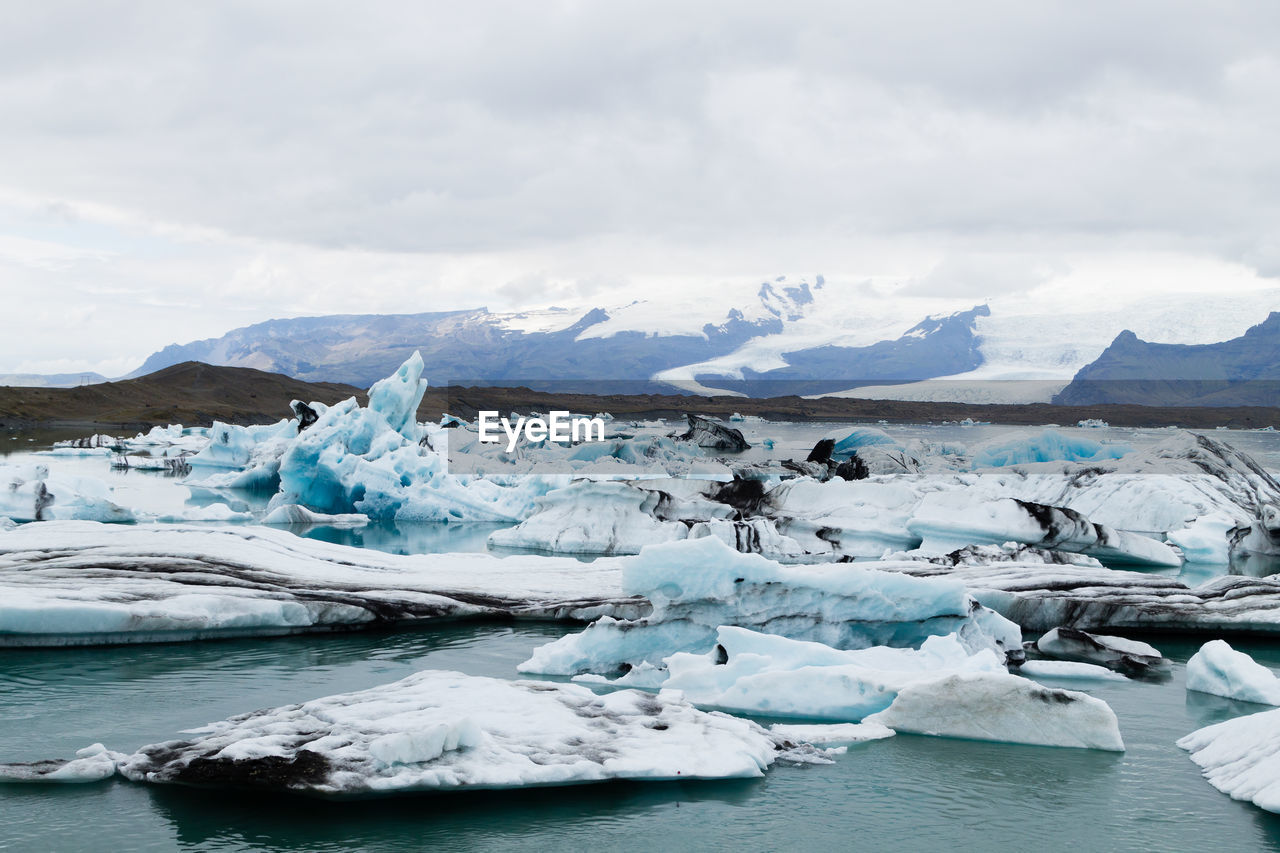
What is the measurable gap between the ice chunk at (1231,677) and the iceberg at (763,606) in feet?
5.22

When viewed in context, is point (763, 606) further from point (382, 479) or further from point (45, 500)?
point (382, 479)

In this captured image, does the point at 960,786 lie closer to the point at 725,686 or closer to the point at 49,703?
the point at 725,686

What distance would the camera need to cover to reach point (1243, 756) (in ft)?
22.1

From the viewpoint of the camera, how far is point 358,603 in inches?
433

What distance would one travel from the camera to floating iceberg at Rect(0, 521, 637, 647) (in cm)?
966

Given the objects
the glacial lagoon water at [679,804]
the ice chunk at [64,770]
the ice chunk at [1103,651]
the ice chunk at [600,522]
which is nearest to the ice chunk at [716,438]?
the ice chunk at [600,522]

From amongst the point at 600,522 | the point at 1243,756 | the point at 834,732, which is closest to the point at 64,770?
the point at 834,732

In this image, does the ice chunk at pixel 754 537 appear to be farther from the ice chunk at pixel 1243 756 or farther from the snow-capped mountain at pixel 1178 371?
the snow-capped mountain at pixel 1178 371

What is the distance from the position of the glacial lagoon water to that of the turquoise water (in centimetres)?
1

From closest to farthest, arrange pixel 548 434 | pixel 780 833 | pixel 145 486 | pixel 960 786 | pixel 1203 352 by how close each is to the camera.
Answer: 1. pixel 780 833
2. pixel 960 786
3. pixel 145 486
4. pixel 548 434
5. pixel 1203 352

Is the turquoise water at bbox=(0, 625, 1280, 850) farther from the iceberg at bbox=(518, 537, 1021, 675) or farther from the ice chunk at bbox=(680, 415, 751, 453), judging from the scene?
the ice chunk at bbox=(680, 415, 751, 453)

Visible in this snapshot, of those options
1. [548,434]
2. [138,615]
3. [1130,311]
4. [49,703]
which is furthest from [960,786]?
[1130,311]

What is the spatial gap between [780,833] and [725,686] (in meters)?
2.49

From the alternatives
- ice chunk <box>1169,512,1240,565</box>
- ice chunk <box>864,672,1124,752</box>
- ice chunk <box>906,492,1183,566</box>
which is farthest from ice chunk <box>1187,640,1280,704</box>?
ice chunk <box>1169,512,1240,565</box>
